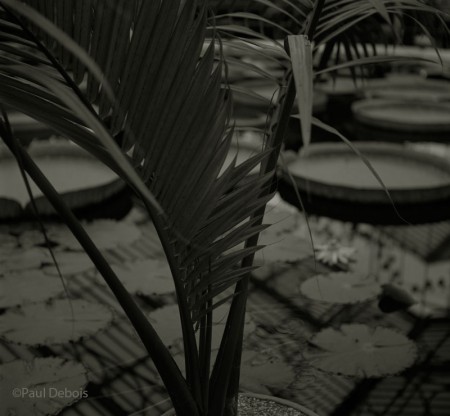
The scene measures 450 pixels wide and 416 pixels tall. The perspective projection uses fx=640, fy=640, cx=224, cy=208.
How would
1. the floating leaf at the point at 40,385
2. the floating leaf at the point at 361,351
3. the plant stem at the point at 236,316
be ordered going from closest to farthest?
the plant stem at the point at 236,316 → the floating leaf at the point at 40,385 → the floating leaf at the point at 361,351

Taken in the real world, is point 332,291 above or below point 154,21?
below

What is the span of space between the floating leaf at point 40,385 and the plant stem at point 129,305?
0.43m

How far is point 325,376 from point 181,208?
2.31 feet

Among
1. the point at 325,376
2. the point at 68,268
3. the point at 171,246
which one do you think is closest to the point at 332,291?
the point at 325,376

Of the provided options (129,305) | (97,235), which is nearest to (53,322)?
(97,235)

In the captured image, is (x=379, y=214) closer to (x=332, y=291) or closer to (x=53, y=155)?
(x=332, y=291)

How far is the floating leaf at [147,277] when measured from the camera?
1.56m

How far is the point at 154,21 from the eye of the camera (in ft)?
1.97

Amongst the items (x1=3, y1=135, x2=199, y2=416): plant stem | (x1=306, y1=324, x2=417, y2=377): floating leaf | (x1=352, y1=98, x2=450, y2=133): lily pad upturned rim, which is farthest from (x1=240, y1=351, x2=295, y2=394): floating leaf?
(x1=352, y1=98, x2=450, y2=133): lily pad upturned rim

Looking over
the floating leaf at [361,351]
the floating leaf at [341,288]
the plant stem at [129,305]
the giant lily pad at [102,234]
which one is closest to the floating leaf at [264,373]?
the floating leaf at [361,351]

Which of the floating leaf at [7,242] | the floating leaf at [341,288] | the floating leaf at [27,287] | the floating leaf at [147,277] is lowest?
the floating leaf at [341,288]

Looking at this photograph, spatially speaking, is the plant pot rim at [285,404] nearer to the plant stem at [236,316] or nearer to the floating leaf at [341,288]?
the plant stem at [236,316]

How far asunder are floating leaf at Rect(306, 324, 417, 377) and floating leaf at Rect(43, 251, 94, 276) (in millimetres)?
653

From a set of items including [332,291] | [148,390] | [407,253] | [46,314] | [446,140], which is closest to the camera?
[148,390]
